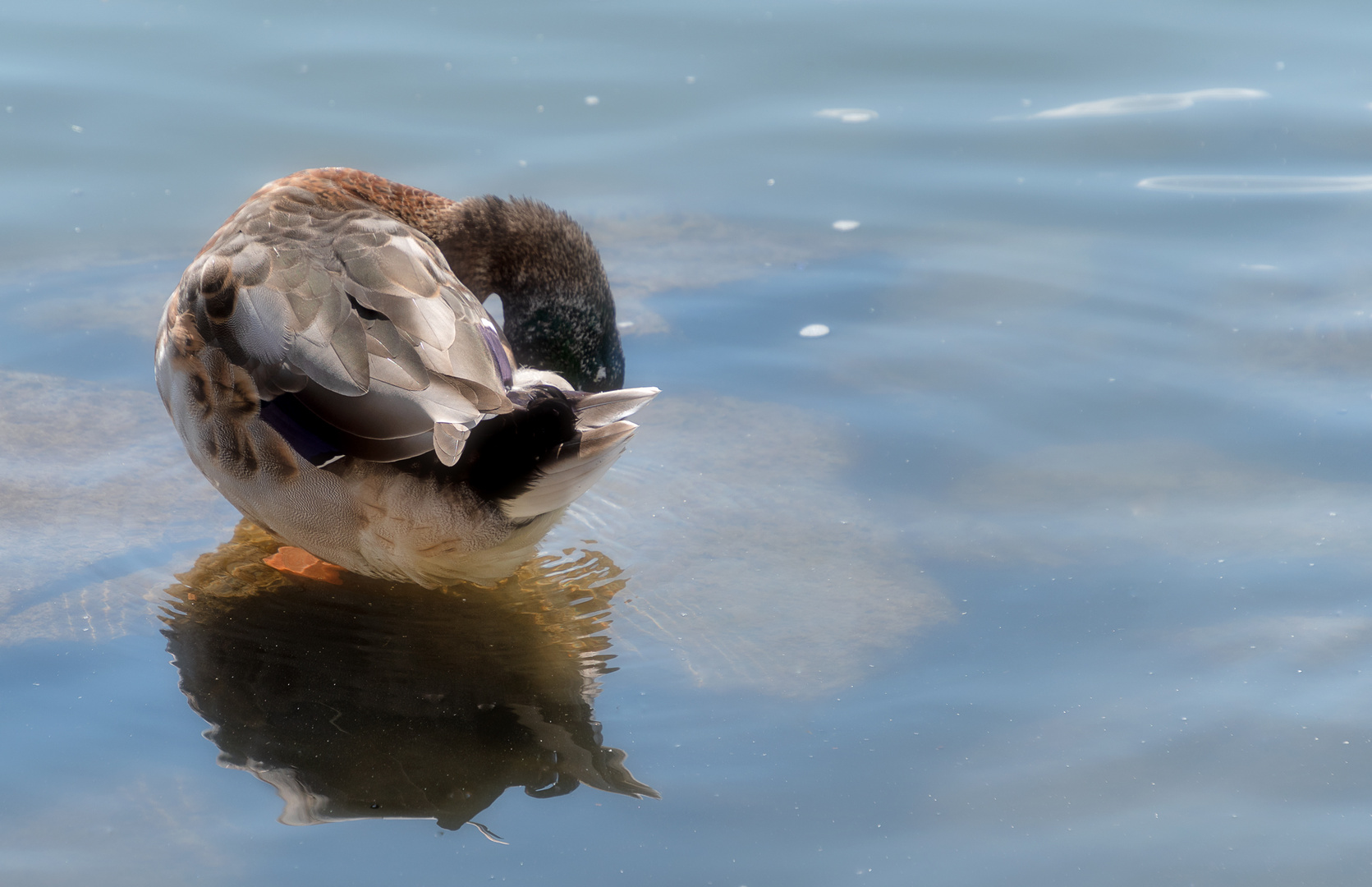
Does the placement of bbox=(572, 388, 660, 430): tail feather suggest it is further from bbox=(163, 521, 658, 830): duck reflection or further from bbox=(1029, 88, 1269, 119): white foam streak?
bbox=(1029, 88, 1269, 119): white foam streak

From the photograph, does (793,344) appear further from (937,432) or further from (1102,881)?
(1102,881)

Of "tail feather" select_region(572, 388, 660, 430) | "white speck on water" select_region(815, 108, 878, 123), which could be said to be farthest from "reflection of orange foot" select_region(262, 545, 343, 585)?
"white speck on water" select_region(815, 108, 878, 123)

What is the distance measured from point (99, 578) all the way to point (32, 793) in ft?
3.10

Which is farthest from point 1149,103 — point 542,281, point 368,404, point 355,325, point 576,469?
point 368,404

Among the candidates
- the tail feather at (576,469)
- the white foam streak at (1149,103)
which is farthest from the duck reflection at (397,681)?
the white foam streak at (1149,103)

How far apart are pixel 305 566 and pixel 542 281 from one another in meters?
1.37

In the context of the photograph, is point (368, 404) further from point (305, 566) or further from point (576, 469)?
point (305, 566)

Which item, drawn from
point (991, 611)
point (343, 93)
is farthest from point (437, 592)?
point (343, 93)

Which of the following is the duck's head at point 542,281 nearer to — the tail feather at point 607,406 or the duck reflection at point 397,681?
the duck reflection at point 397,681

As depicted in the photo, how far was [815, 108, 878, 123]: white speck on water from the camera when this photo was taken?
6691 mm

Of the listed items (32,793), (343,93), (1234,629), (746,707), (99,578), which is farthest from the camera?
(343,93)

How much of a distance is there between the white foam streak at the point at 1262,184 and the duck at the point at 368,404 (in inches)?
141

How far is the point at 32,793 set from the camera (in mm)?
3068

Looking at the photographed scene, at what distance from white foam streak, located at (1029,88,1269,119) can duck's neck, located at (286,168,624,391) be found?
3.00 meters
